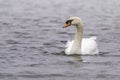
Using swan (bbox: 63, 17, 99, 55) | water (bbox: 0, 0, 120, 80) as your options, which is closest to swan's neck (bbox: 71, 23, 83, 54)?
swan (bbox: 63, 17, 99, 55)

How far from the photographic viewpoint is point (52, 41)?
19969mm

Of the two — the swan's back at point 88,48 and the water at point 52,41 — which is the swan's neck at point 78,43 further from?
the water at point 52,41

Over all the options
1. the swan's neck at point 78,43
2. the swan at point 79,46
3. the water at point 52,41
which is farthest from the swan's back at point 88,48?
the water at point 52,41

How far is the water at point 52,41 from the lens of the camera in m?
14.8

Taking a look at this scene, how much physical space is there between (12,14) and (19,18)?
6.60ft

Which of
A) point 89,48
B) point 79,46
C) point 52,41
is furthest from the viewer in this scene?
point 52,41

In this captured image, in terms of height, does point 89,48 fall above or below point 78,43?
below

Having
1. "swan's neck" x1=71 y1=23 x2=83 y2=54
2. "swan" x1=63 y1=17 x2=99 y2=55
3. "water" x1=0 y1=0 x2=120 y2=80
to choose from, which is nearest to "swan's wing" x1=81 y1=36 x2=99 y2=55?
"swan" x1=63 y1=17 x2=99 y2=55

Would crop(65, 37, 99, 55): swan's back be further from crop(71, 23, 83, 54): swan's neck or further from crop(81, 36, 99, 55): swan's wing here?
crop(71, 23, 83, 54): swan's neck

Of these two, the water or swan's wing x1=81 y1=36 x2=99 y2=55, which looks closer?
the water

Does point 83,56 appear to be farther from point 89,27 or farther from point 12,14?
point 12,14

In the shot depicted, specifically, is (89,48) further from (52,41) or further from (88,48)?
(52,41)

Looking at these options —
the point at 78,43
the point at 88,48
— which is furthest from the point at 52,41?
the point at 88,48

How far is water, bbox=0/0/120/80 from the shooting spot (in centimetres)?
1480
